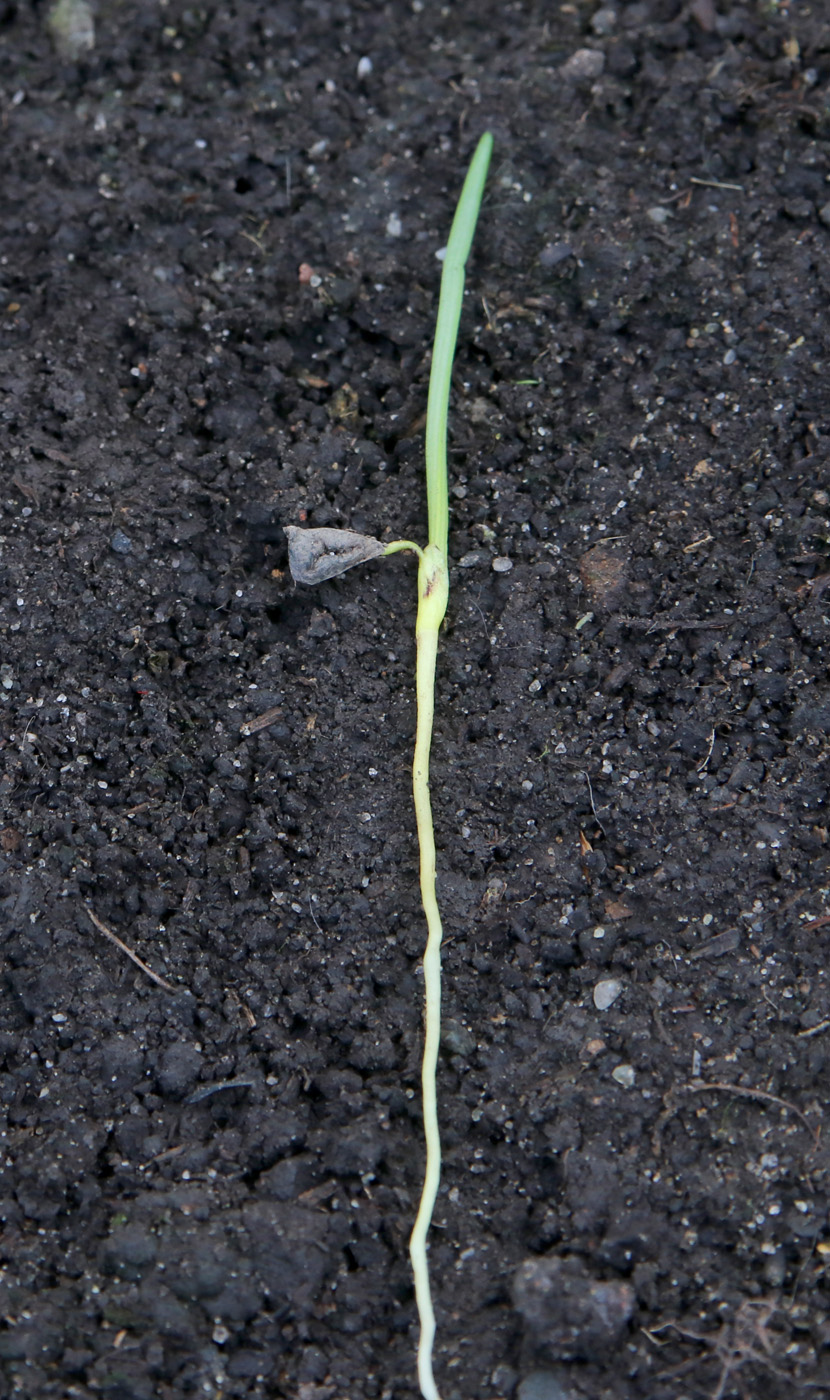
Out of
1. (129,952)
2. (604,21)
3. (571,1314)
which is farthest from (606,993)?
(604,21)

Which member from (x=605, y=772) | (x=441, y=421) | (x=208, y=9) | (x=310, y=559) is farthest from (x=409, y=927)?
(x=208, y=9)

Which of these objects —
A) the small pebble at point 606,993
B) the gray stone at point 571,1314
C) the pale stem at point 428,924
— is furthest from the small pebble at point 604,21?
the gray stone at point 571,1314

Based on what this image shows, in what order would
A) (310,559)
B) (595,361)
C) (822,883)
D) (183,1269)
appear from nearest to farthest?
(183,1269) < (822,883) < (310,559) < (595,361)

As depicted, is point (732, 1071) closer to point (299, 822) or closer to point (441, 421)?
point (299, 822)

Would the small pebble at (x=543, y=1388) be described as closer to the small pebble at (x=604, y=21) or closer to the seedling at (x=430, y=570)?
the seedling at (x=430, y=570)

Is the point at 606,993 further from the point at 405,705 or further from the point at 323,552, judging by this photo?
the point at 323,552

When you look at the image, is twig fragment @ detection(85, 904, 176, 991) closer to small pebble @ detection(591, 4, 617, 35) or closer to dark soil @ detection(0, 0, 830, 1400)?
dark soil @ detection(0, 0, 830, 1400)

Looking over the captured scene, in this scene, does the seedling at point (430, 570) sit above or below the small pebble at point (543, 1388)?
above
